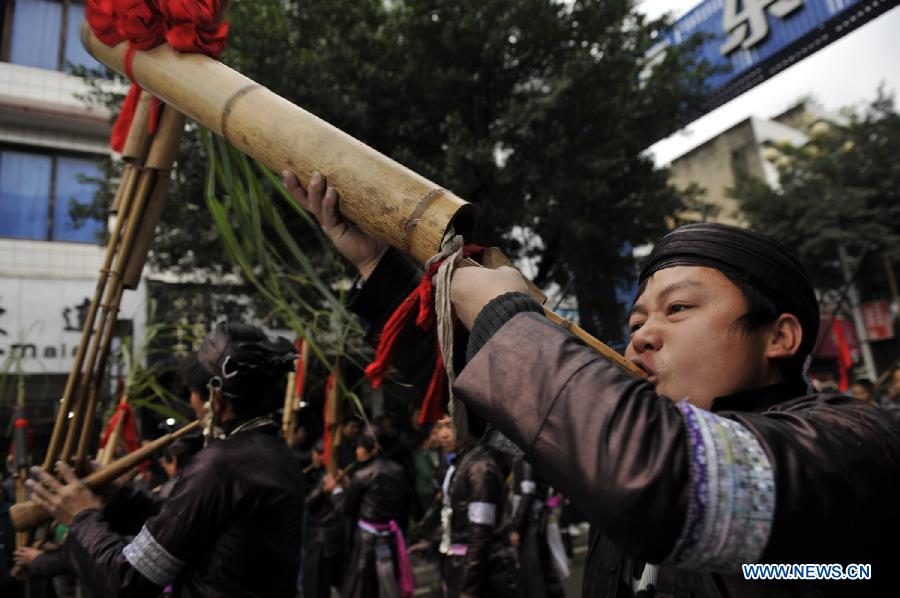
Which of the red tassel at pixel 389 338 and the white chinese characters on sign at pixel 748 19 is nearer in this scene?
the red tassel at pixel 389 338

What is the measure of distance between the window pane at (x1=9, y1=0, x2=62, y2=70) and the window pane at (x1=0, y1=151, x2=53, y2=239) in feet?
7.03

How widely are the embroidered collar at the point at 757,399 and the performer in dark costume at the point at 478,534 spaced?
3.76 metres

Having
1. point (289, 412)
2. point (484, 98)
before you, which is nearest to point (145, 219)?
point (289, 412)

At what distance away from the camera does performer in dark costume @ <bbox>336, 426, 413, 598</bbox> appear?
573cm

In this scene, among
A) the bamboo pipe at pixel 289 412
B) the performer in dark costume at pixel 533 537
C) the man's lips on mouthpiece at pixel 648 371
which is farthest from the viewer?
the performer in dark costume at pixel 533 537

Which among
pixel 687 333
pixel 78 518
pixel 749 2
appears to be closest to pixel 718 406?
pixel 687 333

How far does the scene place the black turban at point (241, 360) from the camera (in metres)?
2.74

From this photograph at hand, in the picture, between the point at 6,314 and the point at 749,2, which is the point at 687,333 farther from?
the point at 749,2

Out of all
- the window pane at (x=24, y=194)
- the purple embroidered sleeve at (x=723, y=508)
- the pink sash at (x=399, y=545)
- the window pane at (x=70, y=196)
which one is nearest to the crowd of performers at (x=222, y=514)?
the purple embroidered sleeve at (x=723, y=508)

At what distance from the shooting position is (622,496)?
0.81 metres

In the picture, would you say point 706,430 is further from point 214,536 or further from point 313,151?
point 214,536

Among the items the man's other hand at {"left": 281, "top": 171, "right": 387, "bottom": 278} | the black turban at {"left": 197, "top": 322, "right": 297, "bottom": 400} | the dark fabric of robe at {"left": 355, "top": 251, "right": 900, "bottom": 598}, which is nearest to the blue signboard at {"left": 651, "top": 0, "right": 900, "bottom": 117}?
the black turban at {"left": 197, "top": 322, "right": 297, "bottom": 400}

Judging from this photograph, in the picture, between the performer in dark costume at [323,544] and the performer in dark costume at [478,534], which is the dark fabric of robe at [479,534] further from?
the performer in dark costume at [323,544]

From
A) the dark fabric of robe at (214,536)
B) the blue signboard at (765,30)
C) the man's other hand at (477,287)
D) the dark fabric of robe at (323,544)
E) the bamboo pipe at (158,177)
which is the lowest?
the dark fabric of robe at (323,544)
